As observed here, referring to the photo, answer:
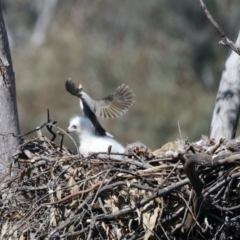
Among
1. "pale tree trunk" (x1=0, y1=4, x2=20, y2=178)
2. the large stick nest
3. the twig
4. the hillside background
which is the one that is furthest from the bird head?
the hillside background

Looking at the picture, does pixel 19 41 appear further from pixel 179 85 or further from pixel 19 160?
pixel 19 160

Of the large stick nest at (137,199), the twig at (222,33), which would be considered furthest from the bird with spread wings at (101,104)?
the twig at (222,33)

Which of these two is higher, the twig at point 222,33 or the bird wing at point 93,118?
the bird wing at point 93,118

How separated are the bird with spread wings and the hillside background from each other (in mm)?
19744

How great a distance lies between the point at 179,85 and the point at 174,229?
28.3 m

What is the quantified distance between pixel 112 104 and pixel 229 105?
4.37 ft

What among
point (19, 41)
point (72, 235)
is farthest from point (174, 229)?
point (19, 41)

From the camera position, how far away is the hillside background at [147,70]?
3212cm

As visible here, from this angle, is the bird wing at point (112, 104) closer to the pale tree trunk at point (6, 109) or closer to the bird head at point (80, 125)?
the bird head at point (80, 125)

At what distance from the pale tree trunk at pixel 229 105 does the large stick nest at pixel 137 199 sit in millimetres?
1960

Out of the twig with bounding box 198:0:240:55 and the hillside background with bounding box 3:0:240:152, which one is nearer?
the twig with bounding box 198:0:240:55

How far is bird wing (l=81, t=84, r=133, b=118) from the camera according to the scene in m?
9.31

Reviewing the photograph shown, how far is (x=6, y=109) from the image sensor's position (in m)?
7.80

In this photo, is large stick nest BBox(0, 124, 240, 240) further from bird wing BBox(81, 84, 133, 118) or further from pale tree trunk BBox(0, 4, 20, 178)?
bird wing BBox(81, 84, 133, 118)
